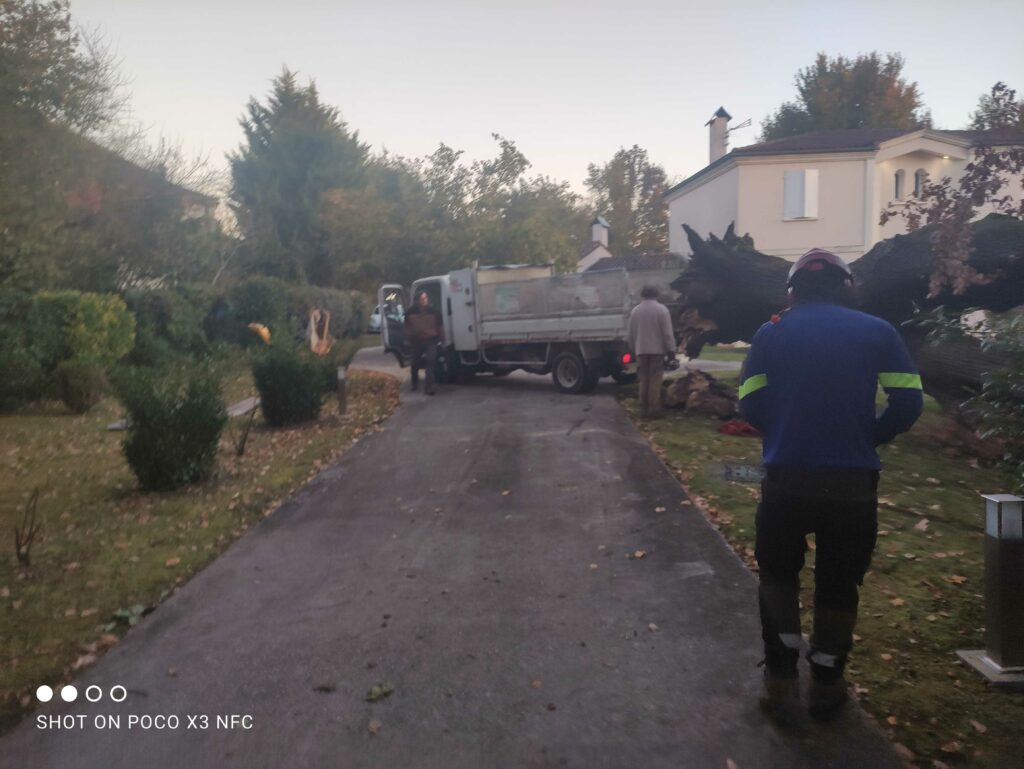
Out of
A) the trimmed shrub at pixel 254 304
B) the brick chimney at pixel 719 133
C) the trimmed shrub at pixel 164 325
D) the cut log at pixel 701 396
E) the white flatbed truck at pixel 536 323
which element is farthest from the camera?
the brick chimney at pixel 719 133

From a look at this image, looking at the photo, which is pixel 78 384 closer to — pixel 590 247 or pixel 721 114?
pixel 721 114

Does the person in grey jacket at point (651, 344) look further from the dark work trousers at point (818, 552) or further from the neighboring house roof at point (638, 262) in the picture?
the neighboring house roof at point (638, 262)

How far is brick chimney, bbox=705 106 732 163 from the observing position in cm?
3669

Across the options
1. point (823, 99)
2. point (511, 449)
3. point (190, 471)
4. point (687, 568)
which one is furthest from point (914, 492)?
point (823, 99)

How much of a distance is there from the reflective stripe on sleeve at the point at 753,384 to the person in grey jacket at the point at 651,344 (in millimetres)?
9011

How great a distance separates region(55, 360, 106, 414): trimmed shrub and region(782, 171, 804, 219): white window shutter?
21798mm

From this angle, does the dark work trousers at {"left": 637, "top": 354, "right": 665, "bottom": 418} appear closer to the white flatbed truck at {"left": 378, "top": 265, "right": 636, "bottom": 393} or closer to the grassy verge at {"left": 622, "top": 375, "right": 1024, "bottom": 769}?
the white flatbed truck at {"left": 378, "top": 265, "right": 636, "bottom": 393}

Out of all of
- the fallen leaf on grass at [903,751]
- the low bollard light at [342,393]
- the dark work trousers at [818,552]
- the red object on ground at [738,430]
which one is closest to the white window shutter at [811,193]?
the red object on ground at [738,430]

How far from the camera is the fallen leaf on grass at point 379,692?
4.27m

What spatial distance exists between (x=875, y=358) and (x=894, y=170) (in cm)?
2944

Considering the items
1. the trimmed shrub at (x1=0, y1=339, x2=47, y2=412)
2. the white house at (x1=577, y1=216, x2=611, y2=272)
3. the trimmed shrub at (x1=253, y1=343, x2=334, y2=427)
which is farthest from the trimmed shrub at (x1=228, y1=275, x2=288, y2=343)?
the white house at (x1=577, y1=216, x2=611, y2=272)

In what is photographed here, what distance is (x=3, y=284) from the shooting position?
1614 centimetres

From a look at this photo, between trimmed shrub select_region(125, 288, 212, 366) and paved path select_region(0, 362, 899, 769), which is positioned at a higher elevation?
trimmed shrub select_region(125, 288, 212, 366)

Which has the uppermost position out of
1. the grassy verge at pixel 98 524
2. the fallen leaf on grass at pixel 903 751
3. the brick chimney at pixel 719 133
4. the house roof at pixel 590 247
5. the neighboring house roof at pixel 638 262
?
the brick chimney at pixel 719 133
